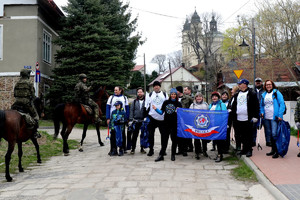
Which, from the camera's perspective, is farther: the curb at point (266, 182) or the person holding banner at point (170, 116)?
the person holding banner at point (170, 116)

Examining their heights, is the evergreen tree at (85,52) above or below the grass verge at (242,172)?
above

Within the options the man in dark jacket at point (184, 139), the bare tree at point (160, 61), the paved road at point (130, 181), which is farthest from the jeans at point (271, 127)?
the bare tree at point (160, 61)

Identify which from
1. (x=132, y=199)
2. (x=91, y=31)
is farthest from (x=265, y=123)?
(x=91, y=31)

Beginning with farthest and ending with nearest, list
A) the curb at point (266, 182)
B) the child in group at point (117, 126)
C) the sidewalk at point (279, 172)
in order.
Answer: the child in group at point (117, 126)
the sidewalk at point (279, 172)
the curb at point (266, 182)

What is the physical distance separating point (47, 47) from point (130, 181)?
18.1 m

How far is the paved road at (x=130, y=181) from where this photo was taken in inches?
215

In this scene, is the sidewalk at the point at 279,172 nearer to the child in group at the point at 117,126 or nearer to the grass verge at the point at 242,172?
the grass verge at the point at 242,172

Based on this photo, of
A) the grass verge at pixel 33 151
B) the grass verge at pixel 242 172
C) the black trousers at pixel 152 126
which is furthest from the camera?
the black trousers at pixel 152 126

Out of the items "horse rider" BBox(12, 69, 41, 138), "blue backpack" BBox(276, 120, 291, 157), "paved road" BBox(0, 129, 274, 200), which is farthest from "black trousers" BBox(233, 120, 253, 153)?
"horse rider" BBox(12, 69, 41, 138)

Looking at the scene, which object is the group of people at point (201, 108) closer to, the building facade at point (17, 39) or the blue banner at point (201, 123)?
the blue banner at point (201, 123)

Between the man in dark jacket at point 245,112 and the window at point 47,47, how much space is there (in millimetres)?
15948

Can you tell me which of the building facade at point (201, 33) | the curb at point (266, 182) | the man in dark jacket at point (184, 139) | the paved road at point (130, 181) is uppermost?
the building facade at point (201, 33)

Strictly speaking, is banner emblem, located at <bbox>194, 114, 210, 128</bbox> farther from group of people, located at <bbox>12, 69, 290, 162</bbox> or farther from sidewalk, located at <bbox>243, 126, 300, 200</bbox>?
sidewalk, located at <bbox>243, 126, 300, 200</bbox>

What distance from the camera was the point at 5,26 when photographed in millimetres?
19609
